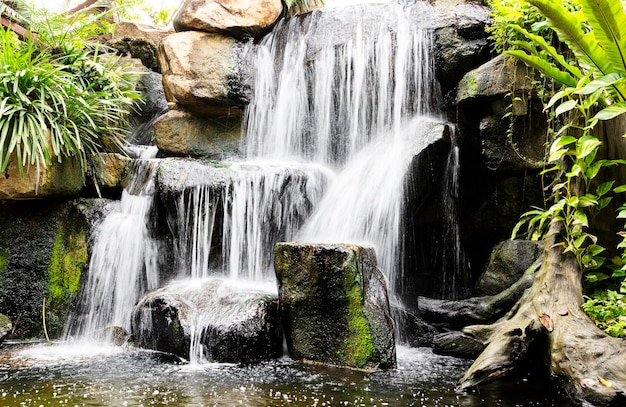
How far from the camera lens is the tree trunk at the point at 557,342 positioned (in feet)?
10.4

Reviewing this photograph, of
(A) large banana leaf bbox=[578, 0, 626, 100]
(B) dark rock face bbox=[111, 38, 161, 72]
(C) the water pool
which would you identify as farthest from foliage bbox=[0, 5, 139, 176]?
(A) large banana leaf bbox=[578, 0, 626, 100]

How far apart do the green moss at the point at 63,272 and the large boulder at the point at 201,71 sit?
103 inches

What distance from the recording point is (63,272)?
609 cm

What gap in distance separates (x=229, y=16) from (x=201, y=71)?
1.11m

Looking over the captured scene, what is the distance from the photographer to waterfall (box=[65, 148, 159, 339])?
5875 mm

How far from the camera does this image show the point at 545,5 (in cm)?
387

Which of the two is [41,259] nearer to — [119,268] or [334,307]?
[119,268]

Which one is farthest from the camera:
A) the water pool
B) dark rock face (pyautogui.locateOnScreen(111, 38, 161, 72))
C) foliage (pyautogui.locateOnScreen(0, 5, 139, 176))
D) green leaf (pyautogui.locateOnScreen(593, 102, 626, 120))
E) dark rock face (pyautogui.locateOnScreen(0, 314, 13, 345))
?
dark rock face (pyautogui.locateOnScreen(111, 38, 161, 72))

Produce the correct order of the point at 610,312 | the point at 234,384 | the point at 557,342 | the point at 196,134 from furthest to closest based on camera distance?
the point at 196,134 < the point at 234,384 < the point at 610,312 < the point at 557,342

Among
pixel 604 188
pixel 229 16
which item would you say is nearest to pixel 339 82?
pixel 229 16

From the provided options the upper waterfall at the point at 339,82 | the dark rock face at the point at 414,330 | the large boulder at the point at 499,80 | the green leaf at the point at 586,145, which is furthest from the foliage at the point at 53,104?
the green leaf at the point at 586,145

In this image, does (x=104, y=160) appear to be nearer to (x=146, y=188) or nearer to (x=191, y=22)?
(x=146, y=188)

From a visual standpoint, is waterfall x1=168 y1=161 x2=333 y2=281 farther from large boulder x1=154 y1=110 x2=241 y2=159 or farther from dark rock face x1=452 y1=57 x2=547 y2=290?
dark rock face x1=452 y1=57 x2=547 y2=290

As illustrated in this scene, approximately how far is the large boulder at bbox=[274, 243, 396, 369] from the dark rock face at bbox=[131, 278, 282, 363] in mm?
215
